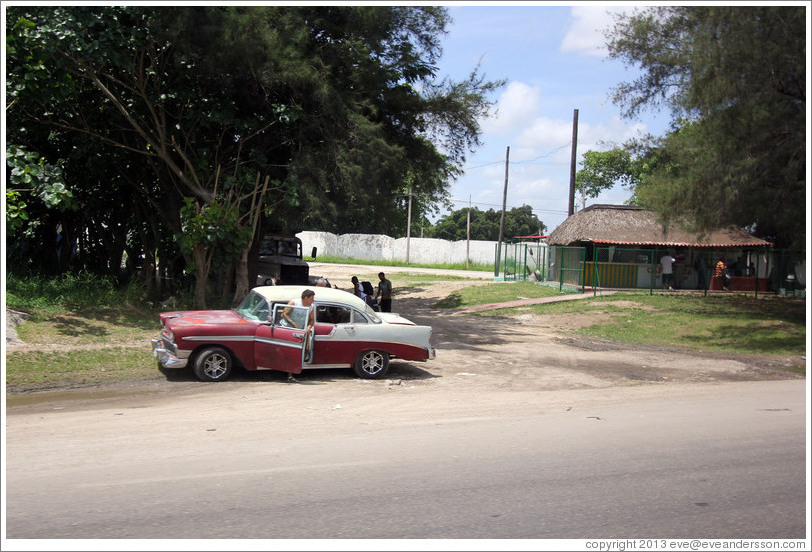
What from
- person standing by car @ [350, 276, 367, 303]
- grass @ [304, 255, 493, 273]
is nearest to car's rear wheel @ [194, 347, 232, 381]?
person standing by car @ [350, 276, 367, 303]

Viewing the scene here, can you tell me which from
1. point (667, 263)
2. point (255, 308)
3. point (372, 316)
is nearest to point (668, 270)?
point (667, 263)

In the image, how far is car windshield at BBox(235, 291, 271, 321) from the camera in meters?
11.4

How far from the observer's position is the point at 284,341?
11039 mm

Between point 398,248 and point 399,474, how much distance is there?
51.9m

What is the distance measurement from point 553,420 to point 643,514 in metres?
3.43

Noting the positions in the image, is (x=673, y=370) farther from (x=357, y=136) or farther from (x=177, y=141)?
(x=177, y=141)

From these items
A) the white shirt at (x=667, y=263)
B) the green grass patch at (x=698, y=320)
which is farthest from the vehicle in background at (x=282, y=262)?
the white shirt at (x=667, y=263)

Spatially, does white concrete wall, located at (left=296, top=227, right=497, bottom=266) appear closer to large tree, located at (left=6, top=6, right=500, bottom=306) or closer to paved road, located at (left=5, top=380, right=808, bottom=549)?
large tree, located at (left=6, top=6, right=500, bottom=306)

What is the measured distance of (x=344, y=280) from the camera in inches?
1542

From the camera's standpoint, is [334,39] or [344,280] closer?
[334,39]

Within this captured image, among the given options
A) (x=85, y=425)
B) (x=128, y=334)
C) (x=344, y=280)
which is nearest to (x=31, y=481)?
(x=85, y=425)

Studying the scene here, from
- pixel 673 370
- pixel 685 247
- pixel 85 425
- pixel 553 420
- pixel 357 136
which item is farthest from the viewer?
pixel 685 247

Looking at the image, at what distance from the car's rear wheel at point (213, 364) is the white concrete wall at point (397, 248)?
1690 inches

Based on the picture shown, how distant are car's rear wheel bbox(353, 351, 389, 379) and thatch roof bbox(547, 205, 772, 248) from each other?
20.6 metres
